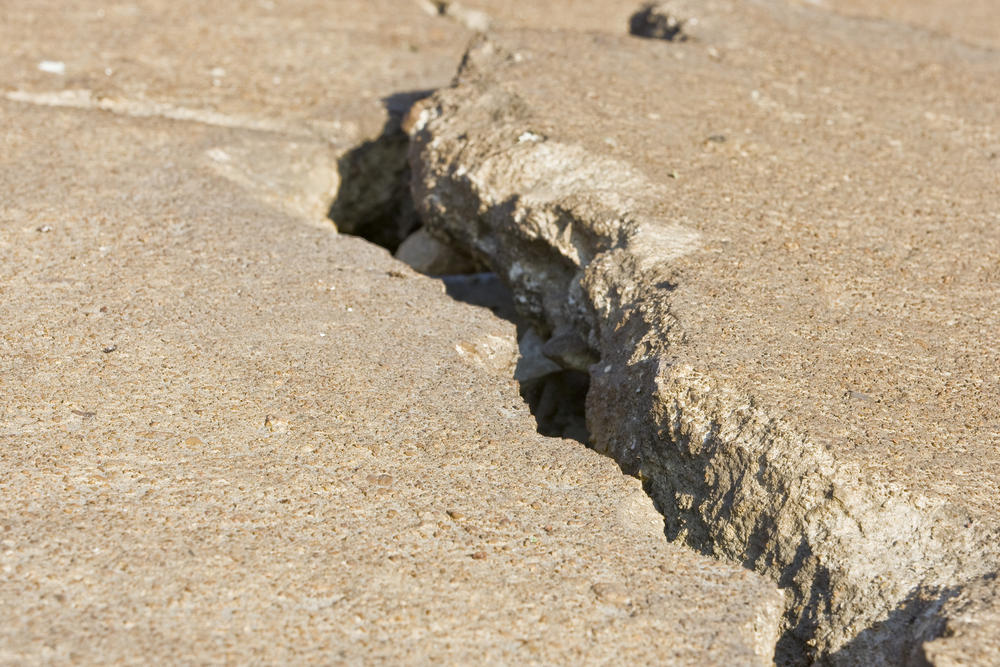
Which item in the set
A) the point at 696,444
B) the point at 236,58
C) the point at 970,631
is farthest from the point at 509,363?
the point at 236,58

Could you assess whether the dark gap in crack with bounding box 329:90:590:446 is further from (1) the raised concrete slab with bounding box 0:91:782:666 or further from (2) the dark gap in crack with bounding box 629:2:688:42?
(2) the dark gap in crack with bounding box 629:2:688:42

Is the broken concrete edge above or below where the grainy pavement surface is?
above

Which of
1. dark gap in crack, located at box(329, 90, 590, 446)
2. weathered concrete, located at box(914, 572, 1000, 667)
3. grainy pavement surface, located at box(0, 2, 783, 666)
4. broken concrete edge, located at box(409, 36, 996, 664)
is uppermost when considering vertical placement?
weathered concrete, located at box(914, 572, 1000, 667)

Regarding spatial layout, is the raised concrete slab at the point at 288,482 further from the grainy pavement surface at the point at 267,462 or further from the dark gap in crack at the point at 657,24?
the dark gap in crack at the point at 657,24

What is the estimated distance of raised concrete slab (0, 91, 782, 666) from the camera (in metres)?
1.55

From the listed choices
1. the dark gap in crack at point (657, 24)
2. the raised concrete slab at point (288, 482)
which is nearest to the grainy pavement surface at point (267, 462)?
the raised concrete slab at point (288, 482)

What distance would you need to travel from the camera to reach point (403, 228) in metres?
3.71

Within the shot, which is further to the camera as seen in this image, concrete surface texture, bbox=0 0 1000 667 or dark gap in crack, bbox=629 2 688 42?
dark gap in crack, bbox=629 2 688 42

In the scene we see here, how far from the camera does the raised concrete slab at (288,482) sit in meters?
1.55

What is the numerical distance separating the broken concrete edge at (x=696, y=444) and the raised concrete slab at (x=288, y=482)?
140 millimetres

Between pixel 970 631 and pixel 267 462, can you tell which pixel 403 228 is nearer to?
pixel 267 462

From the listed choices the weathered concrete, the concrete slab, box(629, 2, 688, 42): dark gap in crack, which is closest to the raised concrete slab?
the weathered concrete

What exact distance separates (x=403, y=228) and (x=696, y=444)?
2030 mm

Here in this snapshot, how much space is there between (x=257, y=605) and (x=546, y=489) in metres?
0.61
